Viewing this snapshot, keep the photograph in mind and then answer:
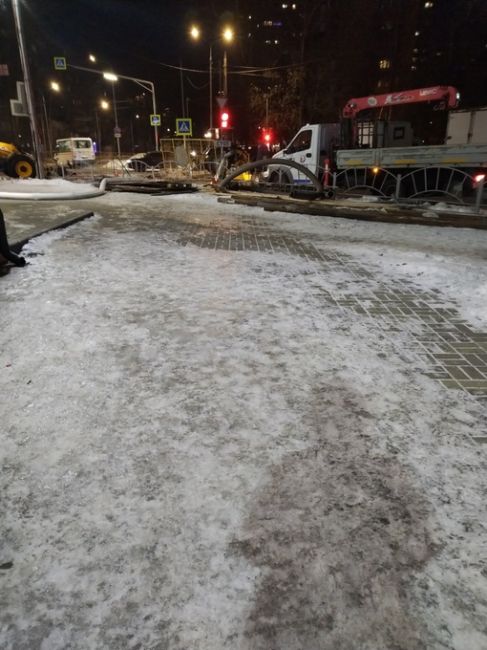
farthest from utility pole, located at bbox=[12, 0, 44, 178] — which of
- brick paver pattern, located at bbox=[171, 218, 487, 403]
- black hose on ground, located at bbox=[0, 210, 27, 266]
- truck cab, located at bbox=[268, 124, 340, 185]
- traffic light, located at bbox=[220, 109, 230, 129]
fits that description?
black hose on ground, located at bbox=[0, 210, 27, 266]

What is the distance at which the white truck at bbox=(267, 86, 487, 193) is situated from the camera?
13.7 metres

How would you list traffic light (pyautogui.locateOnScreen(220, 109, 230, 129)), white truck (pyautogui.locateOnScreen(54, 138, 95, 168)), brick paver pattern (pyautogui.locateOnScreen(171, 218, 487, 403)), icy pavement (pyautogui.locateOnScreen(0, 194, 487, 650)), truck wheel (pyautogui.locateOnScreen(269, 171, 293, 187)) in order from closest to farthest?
1. icy pavement (pyautogui.locateOnScreen(0, 194, 487, 650))
2. brick paver pattern (pyautogui.locateOnScreen(171, 218, 487, 403))
3. truck wheel (pyautogui.locateOnScreen(269, 171, 293, 187))
4. traffic light (pyautogui.locateOnScreen(220, 109, 230, 129))
5. white truck (pyautogui.locateOnScreen(54, 138, 95, 168))

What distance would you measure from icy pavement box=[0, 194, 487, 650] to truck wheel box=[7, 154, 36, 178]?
17.0 metres

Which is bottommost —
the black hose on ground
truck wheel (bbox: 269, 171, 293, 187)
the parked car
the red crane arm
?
the black hose on ground

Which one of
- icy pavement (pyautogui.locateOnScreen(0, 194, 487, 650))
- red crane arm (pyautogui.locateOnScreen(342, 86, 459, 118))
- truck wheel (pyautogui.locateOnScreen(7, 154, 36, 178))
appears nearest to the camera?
icy pavement (pyautogui.locateOnScreen(0, 194, 487, 650))

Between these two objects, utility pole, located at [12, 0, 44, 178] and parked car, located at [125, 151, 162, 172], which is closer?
utility pole, located at [12, 0, 44, 178]

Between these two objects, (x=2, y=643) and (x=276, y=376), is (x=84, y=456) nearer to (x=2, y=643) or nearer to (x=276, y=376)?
(x=2, y=643)

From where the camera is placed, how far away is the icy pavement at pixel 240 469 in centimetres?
180

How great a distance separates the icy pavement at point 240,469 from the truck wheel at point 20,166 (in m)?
17.0

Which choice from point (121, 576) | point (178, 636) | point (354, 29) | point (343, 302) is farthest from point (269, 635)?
point (354, 29)

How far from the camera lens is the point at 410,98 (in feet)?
53.5

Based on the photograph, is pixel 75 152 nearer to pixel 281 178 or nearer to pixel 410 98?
pixel 281 178

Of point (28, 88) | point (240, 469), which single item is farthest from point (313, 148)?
point (240, 469)

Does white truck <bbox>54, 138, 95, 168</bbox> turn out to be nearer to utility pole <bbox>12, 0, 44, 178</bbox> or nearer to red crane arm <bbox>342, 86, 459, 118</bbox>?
utility pole <bbox>12, 0, 44, 178</bbox>
